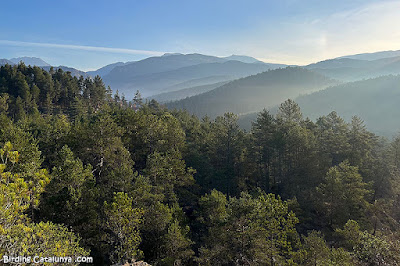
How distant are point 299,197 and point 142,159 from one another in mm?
27583

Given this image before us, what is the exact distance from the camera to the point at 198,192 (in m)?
40.1

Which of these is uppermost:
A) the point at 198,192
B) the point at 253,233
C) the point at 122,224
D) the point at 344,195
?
the point at 122,224

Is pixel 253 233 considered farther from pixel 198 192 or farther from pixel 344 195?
pixel 198 192

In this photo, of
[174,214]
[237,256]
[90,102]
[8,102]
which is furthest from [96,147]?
[90,102]

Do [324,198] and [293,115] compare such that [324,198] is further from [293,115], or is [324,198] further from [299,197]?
[293,115]

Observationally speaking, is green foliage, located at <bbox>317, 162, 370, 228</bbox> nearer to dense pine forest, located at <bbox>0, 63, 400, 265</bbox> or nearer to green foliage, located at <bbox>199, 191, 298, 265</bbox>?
dense pine forest, located at <bbox>0, 63, 400, 265</bbox>

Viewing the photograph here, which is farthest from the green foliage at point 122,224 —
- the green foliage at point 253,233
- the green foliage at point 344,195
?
the green foliage at point 344,195

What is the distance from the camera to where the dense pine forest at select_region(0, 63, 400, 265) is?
51.9 ft

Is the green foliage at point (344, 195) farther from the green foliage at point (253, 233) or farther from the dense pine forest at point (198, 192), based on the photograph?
the green foliage at point (253, 233)

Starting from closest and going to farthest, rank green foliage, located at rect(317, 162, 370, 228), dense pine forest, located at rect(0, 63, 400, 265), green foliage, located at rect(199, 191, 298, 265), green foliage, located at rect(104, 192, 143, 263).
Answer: dense pine forest, located at rect(0, 63, 400, 265)
green foliage, located at rect(104, 192, 143, 263)
green foliage, located at rect(199, 191, 298, 265)
green foliage, located at rect(317, 162, 370, 228)

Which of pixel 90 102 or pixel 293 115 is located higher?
pixel 90 102

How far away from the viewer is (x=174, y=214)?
27031mm

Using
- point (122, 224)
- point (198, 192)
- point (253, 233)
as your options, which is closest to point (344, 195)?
point (253, 233)

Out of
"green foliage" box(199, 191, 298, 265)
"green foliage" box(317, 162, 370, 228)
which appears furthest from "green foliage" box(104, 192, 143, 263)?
"green foliage" box(317, 162, 370, 228)
